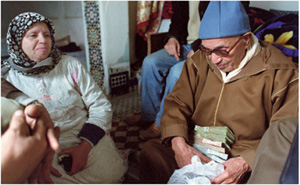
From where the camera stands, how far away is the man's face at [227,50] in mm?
951

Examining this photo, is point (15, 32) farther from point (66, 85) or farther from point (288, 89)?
point (288, 89)

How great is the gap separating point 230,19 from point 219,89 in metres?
0.30

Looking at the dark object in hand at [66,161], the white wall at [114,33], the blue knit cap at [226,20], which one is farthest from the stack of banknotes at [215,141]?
the white wall at [114,33]

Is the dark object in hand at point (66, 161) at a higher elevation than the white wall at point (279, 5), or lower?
lower

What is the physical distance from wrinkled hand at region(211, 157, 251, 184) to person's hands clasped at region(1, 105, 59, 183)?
0.64 m

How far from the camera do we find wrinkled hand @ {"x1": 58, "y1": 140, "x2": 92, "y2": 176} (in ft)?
2.37

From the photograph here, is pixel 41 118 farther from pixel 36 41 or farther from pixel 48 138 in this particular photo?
pixel 36 41

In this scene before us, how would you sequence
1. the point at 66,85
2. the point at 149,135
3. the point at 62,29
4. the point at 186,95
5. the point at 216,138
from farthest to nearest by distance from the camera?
the point at 62,29 → the point at 149,135 → the point at 186,95 → the point at 216,138 → the point at 66,85

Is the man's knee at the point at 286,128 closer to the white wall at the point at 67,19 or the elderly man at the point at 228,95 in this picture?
the elderly man at the point at 228,95

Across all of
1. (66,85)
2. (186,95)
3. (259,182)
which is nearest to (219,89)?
(186,95)

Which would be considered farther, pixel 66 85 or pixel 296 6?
pixel 296 6

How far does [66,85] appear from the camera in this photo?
2.35 feet

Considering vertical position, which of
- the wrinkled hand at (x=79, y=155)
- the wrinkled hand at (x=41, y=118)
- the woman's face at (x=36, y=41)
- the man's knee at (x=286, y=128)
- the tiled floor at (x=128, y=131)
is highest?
the woman's face at (x=36, y=41)

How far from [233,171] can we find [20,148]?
77cm
